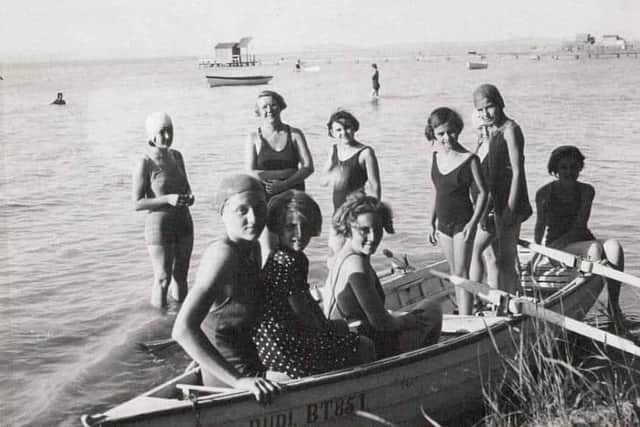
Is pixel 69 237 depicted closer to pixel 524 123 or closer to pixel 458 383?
pixel 458 383

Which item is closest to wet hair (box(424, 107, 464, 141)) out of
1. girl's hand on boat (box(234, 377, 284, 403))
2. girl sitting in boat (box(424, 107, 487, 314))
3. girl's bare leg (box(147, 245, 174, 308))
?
girl sitting in boat (box(424, 107, 487, 314))

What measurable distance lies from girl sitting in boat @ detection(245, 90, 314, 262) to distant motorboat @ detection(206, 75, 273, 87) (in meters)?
47.0

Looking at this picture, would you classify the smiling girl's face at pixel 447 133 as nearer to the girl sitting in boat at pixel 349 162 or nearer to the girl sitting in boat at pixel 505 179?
the girl sitting in boat at pixel 505 179

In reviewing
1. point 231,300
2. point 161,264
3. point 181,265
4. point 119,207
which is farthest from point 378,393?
point 119,207

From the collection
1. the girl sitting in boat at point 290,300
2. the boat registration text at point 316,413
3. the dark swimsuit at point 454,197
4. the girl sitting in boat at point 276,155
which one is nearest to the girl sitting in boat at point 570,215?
the dark swimsuit at point 454,197

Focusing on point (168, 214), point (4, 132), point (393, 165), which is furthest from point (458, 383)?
point (4, 132)

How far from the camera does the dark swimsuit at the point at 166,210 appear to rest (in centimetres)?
671

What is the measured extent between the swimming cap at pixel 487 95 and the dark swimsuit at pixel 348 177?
38.6 inches

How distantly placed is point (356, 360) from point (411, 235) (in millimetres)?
8295

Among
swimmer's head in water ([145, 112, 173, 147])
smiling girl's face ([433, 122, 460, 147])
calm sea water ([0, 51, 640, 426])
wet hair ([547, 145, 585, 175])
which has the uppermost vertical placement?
swimmer's head in water ([145, 112, 173, 147])

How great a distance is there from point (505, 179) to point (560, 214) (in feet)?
3.53

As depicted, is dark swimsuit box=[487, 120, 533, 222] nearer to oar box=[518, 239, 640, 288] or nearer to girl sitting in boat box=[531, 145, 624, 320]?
oar box=[518, 239, 640, 288]

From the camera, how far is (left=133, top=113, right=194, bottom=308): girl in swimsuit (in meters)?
6.61

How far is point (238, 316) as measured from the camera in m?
3.92
